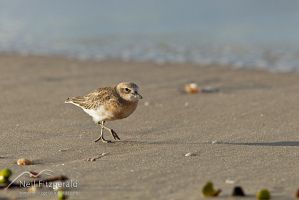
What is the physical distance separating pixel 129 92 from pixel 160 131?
0.76m

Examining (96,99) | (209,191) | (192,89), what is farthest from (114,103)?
(192,89)

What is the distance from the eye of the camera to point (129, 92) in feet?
24.3

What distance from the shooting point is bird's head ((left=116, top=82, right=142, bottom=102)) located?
7.39m

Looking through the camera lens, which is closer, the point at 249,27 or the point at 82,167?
the point at 82,167

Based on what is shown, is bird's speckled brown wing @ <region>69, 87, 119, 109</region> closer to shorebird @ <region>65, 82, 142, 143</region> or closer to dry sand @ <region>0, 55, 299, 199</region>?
shorebird @ <region>65, 82, 142, 143</region>

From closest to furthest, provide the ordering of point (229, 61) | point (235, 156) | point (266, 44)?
point (235, 156) < point (229, 61) < point (266, 44)

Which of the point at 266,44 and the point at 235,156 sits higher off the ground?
the point at 266,44

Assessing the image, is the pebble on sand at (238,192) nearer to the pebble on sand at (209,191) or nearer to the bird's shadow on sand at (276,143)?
the pebble on sand at (209,191)

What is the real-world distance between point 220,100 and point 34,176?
14.8 ft

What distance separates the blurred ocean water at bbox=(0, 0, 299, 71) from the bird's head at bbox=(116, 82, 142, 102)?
19.1 feet

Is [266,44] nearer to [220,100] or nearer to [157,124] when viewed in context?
[220,100]

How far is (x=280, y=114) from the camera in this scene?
8.79m

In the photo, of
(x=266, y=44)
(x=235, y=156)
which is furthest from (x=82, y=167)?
(x=266, y=44)

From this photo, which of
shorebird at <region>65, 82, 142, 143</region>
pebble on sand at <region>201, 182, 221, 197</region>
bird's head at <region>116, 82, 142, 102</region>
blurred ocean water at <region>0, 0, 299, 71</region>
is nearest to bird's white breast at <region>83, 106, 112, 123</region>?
shorebird at <region>65, 82, 142, 143</region>
